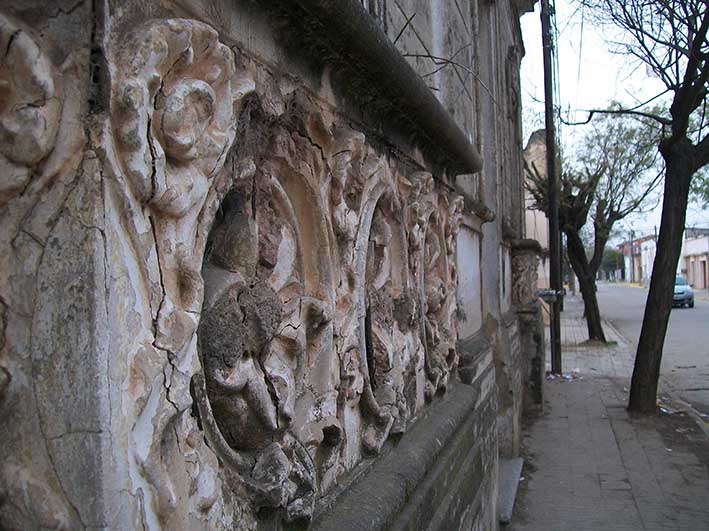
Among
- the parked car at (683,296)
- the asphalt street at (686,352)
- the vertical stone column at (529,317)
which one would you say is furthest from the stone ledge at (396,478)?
the parked car at (683,296)

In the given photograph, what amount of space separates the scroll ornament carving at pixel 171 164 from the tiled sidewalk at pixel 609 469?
474 centimetres

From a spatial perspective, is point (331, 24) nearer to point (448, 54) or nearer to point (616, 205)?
point (448, 54)

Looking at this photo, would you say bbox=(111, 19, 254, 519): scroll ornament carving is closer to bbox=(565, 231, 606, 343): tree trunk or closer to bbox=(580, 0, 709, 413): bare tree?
bbox=(580, 0, 709, 413): bare tree

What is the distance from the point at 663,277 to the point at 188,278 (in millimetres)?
8459

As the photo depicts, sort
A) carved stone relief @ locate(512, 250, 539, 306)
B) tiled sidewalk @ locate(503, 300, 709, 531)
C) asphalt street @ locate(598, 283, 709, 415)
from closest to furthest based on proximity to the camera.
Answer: tiled sidewalk @ locate(503, 300, 709, 531) < carved stone relief @ locate(512, 250, 539, 306) < asphalt street @ locate(598, 283, 709, 415)

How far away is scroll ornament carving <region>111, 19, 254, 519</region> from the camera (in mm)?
1022

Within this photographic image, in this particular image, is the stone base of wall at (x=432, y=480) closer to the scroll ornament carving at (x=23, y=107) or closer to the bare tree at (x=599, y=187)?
the scroll ornament carving at (x=23, y=107)

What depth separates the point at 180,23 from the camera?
1.12m

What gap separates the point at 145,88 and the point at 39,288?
33 centimetres

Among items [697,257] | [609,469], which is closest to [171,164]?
[609,469]

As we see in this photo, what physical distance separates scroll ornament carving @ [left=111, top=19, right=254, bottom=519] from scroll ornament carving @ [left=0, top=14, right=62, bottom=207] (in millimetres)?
89

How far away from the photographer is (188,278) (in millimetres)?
1162

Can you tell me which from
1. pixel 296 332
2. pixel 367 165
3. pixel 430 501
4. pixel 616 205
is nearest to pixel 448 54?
pixel 367 165

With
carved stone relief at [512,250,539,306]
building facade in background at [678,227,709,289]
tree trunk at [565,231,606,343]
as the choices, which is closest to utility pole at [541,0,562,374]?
carved stone relief at [512,250,539,306]
